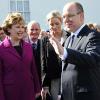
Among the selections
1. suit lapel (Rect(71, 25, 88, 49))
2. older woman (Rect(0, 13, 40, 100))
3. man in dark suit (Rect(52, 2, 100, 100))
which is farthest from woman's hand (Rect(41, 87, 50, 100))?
suit lapel (Rect(71, 25, 88, 49))

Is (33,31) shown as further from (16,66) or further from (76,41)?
(76,41)

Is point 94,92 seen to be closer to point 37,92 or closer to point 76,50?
point 76,50

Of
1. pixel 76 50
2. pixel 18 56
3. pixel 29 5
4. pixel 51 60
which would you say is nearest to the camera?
pixel 76 50

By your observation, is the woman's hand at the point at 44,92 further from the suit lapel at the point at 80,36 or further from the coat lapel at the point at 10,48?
the suit lapel at the point at 80,36

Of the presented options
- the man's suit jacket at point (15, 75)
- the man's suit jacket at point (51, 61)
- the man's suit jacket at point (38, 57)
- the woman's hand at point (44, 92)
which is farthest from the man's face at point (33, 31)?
the man's suit jacket at point (15, 75)

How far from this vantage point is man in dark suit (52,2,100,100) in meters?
4.32

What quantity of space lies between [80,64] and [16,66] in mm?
1251

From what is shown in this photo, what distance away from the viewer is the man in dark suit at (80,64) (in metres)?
4.32

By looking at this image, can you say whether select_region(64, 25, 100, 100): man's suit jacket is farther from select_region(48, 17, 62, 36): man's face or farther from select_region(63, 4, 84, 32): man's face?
select_region(48, 17, 62, 36): man's face

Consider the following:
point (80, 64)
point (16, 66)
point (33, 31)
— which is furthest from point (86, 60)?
point (33, 31)

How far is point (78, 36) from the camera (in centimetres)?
464

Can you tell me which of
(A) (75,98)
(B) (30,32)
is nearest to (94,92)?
(A) (75,98)

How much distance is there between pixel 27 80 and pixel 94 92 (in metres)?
1.17

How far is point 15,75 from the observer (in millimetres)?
5332
